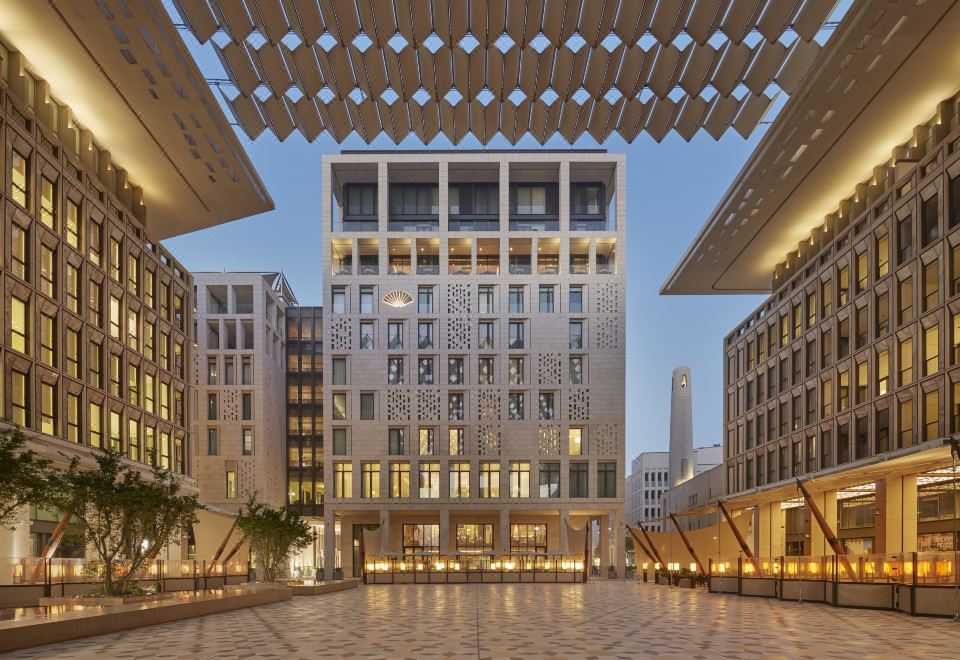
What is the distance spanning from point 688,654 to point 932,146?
24.0 m

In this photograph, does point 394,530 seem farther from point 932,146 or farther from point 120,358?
point 932,146

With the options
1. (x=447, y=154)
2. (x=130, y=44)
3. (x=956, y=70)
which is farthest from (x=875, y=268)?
(x=447, y=154)

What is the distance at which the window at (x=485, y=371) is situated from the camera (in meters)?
61.7

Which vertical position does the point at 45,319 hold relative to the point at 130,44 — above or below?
below

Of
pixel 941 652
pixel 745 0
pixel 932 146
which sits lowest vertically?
pixel 941 652

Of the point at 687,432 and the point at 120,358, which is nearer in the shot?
the point at 120,358

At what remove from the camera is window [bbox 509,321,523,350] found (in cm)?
6206

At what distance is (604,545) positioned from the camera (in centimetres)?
6134

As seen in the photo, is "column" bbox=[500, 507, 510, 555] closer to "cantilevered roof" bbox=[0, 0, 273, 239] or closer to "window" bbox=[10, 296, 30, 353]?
"cantilevered roof" bbox=[0, 0, 273, 239]

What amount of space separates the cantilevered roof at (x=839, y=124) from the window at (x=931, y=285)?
5.50 meters

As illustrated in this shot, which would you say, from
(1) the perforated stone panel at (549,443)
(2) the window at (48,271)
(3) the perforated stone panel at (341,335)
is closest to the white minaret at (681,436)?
(1) the perforated stone panel at (549,443)

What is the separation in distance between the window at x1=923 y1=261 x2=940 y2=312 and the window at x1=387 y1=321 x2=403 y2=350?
1485 inches

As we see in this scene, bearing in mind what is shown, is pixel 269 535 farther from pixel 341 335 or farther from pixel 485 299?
pixel 485 299

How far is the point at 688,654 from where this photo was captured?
1393 centimetres
